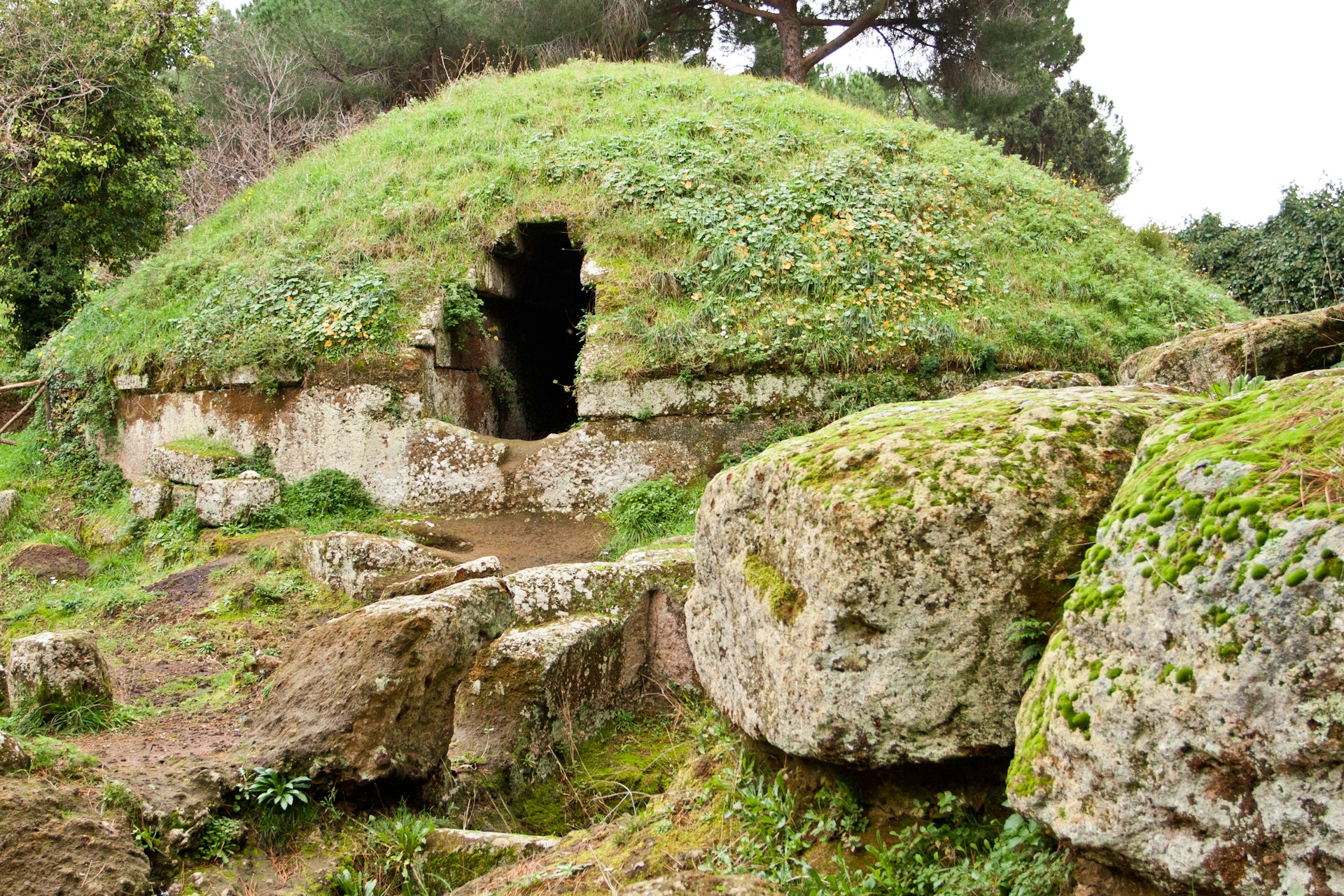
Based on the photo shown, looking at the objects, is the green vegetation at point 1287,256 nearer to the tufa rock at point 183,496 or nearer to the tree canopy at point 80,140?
the tufa rock at point 183,496

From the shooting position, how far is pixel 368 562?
8703 millimetres

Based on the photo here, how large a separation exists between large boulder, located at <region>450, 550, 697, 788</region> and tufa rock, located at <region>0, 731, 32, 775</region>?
189 cm

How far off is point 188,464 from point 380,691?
7386 mm

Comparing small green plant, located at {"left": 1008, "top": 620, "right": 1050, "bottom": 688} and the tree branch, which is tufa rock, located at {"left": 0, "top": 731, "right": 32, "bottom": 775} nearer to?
small green plant, located at {"left": 1008, "top": 620, "right": 1050, "bottom": 688}

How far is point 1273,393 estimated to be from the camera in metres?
2.63

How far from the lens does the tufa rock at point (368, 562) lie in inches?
340

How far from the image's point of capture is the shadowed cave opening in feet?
40.2

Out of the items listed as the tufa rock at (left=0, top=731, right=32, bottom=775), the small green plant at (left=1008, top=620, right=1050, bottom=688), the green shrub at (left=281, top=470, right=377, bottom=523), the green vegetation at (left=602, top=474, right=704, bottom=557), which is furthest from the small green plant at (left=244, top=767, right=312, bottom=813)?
the green shrub at (left=281, top=470, right=377, bottom=523)

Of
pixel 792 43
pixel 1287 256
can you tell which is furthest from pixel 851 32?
pixel 1287 256

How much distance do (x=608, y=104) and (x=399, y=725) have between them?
39.0 feet

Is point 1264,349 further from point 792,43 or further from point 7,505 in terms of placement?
point 792,43

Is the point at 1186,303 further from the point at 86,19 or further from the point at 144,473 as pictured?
the point at 86,19

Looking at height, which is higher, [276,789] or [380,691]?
[380,691]

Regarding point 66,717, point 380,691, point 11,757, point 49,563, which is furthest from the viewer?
point 49,563
